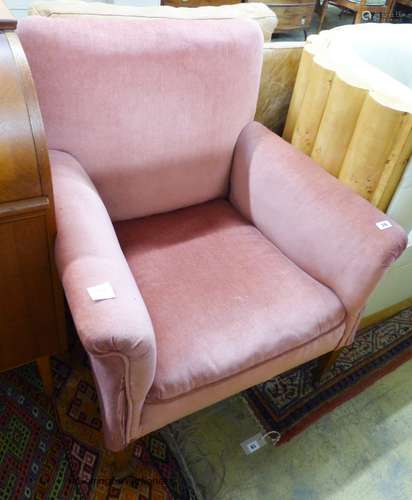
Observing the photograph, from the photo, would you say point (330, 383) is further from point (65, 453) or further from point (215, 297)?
point (65, 453)

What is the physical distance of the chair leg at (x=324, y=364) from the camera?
125 centimetres

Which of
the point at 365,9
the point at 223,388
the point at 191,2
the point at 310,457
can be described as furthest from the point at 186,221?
the point at 365,9

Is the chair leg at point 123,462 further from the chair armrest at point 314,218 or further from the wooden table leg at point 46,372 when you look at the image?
the chair armrest at point 314,218

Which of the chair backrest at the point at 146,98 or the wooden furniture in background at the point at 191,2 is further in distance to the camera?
the wooden furniture in background at the point at 191,2

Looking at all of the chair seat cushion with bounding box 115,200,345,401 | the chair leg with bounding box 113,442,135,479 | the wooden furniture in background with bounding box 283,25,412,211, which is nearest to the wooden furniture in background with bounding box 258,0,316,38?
the wooden furniture in background with bounding box 283,25,412,211

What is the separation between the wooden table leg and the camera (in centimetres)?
108

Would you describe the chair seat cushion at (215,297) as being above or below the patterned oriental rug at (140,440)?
above

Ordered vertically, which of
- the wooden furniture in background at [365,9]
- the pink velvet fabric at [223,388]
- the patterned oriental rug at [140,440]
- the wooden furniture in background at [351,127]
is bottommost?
the patterned oriental rug at [140,440]

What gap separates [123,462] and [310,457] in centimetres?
51

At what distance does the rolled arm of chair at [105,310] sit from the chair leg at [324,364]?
2.08 ft

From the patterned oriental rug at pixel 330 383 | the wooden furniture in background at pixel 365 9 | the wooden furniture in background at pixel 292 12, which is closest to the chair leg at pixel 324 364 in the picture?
the patterned oriental rug at pixel 330 383

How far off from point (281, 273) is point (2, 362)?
0.70 meters

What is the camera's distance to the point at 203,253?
1.12 meters

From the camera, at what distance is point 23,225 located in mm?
786
